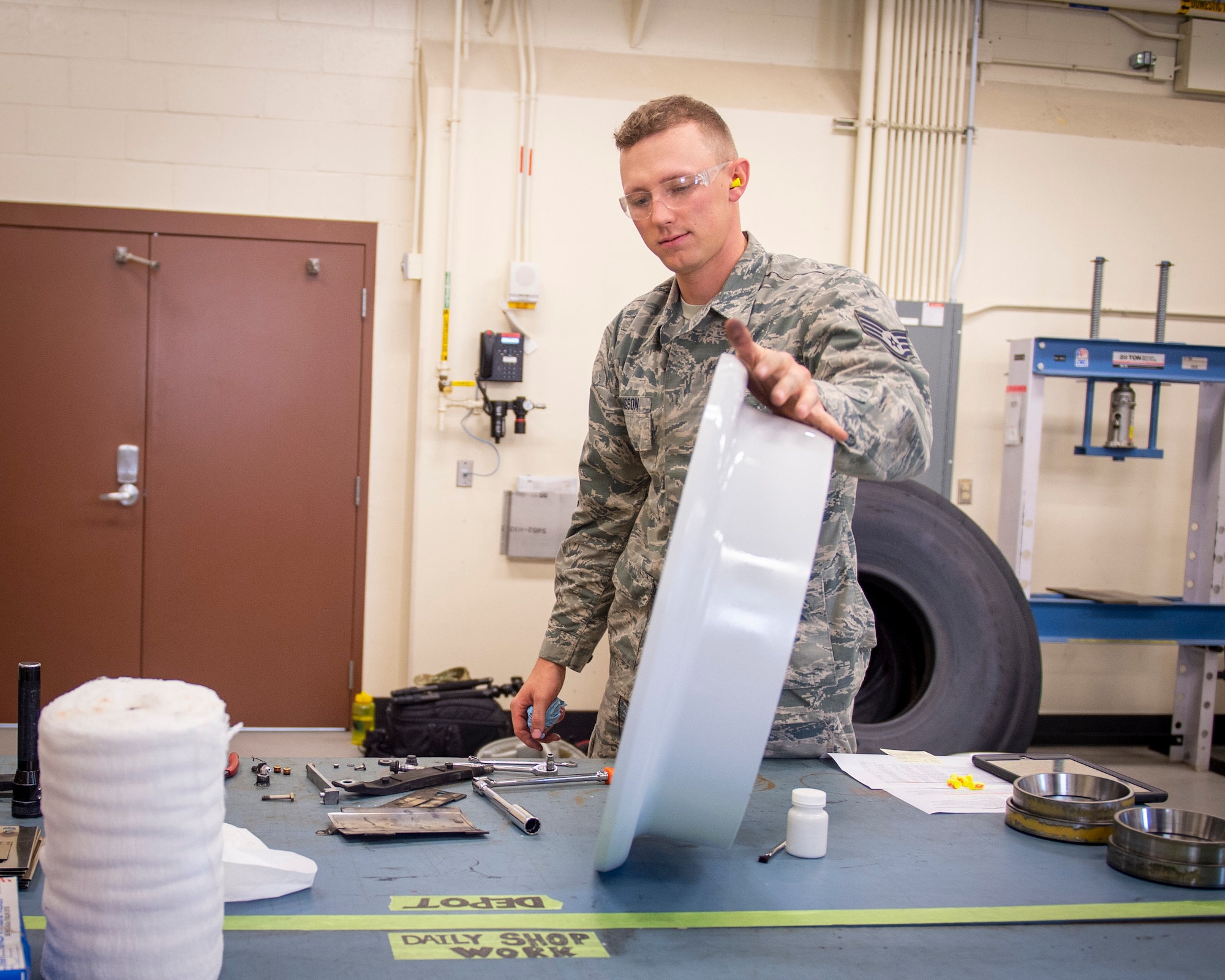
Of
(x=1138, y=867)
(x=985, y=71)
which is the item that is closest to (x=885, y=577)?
(x=1138, y=867)

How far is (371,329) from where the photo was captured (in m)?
3.80

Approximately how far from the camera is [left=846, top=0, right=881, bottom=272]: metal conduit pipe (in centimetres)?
373

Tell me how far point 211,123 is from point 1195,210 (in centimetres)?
393

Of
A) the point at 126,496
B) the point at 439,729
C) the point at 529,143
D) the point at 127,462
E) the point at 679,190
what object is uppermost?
the point at 529,143

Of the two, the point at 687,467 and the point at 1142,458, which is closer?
the point at 687,467

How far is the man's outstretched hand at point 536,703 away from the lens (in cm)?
153

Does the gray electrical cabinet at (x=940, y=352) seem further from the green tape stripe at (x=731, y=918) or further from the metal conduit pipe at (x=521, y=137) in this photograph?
the green tape stripe at (x=731, y=918)

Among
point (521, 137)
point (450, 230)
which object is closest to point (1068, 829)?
point (450, 230)

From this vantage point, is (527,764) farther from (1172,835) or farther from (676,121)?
(676,121)

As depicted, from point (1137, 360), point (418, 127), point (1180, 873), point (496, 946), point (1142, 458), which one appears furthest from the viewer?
point (1142, 458)

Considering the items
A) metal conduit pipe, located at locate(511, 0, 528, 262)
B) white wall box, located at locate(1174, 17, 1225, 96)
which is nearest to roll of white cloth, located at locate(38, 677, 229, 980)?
metal conduit pipe, located at locate(511, 0, 528, 262)

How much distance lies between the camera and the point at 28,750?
1.10 m

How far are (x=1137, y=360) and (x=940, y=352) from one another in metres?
0.68

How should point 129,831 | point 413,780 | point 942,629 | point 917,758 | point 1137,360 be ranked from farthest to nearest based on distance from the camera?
point 1137,360 → point 942,629 → point 917,758 → point 413,780 → point 129,831
